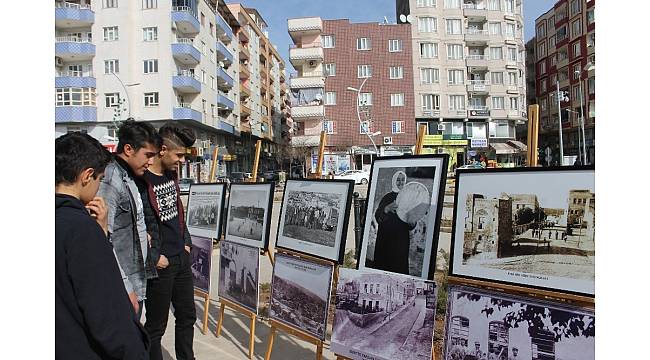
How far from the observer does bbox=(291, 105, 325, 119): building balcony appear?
4375cm

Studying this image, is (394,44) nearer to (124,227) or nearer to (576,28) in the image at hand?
(576,28)

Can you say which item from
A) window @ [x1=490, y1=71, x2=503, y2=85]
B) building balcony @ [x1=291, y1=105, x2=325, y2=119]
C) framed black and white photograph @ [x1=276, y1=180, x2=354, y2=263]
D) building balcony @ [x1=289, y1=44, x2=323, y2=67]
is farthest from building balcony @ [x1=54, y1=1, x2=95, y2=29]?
framed black and white photograph @ [x1=276, y1=180, x2=354, y2=263]

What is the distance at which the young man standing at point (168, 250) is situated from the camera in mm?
3336

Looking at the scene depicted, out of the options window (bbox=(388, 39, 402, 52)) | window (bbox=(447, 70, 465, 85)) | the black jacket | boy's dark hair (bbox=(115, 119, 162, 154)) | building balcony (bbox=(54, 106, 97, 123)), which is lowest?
the black jacket

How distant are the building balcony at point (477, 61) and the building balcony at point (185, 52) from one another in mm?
25567

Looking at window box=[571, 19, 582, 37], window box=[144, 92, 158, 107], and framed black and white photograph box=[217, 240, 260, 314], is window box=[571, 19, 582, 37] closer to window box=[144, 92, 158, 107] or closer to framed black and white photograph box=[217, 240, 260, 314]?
window box=[144, 92, 158, 107]

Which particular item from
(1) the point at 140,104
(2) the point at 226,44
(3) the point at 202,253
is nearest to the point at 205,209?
(3) the point at 202,253

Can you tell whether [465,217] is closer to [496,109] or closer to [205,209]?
[205,209]

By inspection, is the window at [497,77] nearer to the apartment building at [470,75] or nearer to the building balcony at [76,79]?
Result: the apartment building at [470,75]

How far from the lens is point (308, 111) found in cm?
4388

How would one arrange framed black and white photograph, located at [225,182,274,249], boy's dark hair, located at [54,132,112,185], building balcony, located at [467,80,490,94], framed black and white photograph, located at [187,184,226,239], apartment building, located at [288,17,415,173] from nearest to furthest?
boy's dark hair, located at [54,132,112,185] → framed black and white photograph, located at [225,182,274,249] → framed black and white photograph, located at [187,184,226,239] → apartment building, located at [288,17,415,173] → building balcony, located at [467,80,490,94]

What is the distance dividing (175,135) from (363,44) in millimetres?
42500

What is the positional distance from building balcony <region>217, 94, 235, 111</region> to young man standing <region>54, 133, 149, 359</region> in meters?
43.4

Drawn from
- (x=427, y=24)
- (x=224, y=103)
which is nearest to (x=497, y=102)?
(x=427, y=24)
